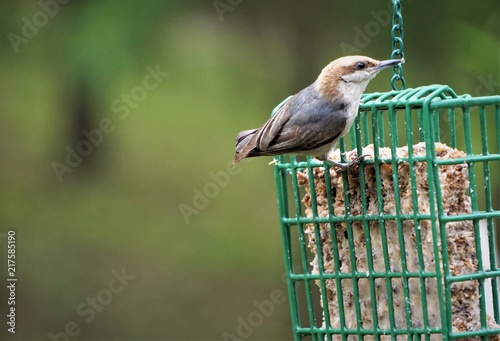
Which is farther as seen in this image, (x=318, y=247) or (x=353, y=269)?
(x=318, y=247)

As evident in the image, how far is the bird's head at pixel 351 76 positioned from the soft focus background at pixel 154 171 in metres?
4.19

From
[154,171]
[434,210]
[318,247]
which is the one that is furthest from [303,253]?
[154,171]

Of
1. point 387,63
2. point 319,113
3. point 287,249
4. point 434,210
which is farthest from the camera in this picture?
point 287,249

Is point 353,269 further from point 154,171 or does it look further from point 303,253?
point 154,171

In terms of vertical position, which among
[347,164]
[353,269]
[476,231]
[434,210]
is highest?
[347,164]

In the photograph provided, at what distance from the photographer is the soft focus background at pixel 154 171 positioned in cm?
855

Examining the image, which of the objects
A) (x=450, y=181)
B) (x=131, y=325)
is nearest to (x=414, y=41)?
(x=131, y=325)

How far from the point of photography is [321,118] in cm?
418

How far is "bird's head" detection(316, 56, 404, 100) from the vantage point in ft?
13.8

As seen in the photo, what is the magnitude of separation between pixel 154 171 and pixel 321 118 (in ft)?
16.0

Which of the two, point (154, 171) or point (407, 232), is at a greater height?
point (154, 171)

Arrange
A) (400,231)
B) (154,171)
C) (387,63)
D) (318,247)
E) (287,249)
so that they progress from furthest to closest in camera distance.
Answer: (154,171) < (287,249) < (318,247) < (387,63) < (400,231)

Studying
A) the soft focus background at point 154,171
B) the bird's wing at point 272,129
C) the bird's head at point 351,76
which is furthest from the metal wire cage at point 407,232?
the soft focus background at point 154,171

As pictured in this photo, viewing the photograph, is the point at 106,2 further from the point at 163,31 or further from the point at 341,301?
the point at 341,301
